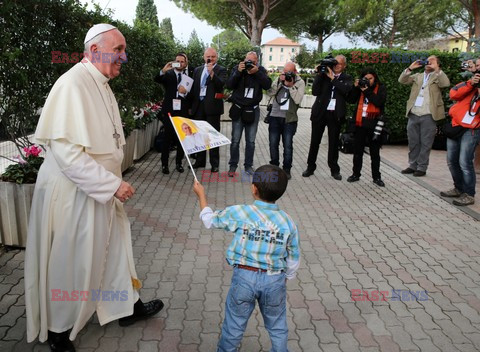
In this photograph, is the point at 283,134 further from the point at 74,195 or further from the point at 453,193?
the point at 74,195

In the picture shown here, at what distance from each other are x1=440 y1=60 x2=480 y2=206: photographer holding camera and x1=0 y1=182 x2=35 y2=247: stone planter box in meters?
5.86

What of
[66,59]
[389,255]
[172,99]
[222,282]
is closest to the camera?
[222,282]

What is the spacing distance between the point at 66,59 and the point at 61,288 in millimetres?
3294

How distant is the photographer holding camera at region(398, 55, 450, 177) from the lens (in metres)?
8.16

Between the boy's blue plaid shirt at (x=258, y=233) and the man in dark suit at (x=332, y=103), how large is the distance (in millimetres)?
5500

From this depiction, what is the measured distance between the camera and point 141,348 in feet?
9.77

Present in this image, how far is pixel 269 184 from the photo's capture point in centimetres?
241

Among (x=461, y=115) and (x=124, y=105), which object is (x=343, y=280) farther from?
(x=124, y=105)

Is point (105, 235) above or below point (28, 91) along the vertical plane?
below

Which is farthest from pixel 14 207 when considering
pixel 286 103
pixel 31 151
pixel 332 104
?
pixel 332 104

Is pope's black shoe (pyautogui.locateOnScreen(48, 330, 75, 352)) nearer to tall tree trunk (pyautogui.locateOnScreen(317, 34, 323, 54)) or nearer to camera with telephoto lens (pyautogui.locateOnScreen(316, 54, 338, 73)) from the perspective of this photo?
camera with telephoto lens (pyautogui.locateOnScreen(316, 54, 338, 73))

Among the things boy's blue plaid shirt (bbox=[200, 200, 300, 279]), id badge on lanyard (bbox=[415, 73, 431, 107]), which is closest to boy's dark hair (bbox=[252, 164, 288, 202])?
boy's blue plaid shirt (bbox=[200, 200, 300, 279])

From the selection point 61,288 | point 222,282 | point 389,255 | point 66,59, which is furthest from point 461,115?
point 61,288

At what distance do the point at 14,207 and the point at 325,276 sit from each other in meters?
3.22
